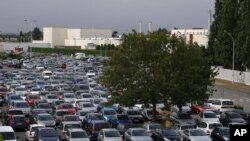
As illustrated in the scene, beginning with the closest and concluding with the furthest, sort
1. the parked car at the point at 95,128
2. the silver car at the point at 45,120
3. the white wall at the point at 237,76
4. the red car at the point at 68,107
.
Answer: the parked car at the point at 95,128 < the silver car at the point at 45,120 < the red car at the point at 68,107 < the white wall at the point at 237,76

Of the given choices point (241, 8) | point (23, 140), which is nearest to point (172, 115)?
point (23, 140)

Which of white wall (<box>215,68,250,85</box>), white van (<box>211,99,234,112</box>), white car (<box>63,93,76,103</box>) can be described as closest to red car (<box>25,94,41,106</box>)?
white car (<box>63,93,76,103</box>)

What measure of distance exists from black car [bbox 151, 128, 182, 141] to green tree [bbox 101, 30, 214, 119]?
6.20 m

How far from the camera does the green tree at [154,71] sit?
33.5m

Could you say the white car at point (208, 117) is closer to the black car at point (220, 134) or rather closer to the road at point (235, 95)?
the black car at point (220, 134)

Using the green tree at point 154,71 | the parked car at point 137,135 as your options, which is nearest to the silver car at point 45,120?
the green tree at point 154,71

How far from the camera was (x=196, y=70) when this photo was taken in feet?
113

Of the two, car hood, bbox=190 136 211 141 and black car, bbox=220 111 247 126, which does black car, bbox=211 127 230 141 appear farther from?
black car, bbox=220 111 247 126

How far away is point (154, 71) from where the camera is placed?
1340 inches

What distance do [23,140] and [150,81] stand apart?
32.3 feet

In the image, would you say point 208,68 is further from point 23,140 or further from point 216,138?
point 23,140

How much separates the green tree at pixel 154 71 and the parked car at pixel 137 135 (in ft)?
22.9

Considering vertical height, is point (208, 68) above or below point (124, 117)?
above

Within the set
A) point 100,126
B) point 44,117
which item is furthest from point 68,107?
point 100,126
